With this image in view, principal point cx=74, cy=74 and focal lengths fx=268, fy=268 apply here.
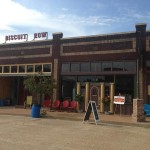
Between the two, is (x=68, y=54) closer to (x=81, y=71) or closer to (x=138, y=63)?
(x=81, y=71)

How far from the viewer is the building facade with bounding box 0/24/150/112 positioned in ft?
69.6

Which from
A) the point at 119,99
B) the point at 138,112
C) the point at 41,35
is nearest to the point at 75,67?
the point at 41,35

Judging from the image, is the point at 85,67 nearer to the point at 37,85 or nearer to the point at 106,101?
the point at 106,101

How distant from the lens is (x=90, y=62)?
23141 millimetres

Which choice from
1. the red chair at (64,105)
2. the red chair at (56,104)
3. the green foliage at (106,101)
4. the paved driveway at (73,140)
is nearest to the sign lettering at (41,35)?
the red chair at (56,104)

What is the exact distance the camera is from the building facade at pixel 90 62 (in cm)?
2122

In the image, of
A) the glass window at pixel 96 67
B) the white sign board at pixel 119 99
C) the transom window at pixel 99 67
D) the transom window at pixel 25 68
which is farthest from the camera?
the transom window at pixel 25 68

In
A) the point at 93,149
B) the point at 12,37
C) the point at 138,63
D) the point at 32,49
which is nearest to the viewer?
the point at 93,149

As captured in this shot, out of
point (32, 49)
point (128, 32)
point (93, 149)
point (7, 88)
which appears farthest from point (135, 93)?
point (7, 88)

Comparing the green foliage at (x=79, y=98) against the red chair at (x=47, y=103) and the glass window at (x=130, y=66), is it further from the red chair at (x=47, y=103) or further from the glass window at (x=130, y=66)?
the glass window at (x=130, y=66)

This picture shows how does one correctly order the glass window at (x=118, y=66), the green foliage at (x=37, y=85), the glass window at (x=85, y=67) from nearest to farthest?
1. the green foliage at (x=37, y=85)
2. the glass window at (x=118, y=66)
3. the glass window at (x=85, y=67)

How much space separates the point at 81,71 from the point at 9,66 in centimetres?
845

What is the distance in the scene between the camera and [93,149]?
9.02 m

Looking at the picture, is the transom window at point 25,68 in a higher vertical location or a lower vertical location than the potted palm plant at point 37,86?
higher
